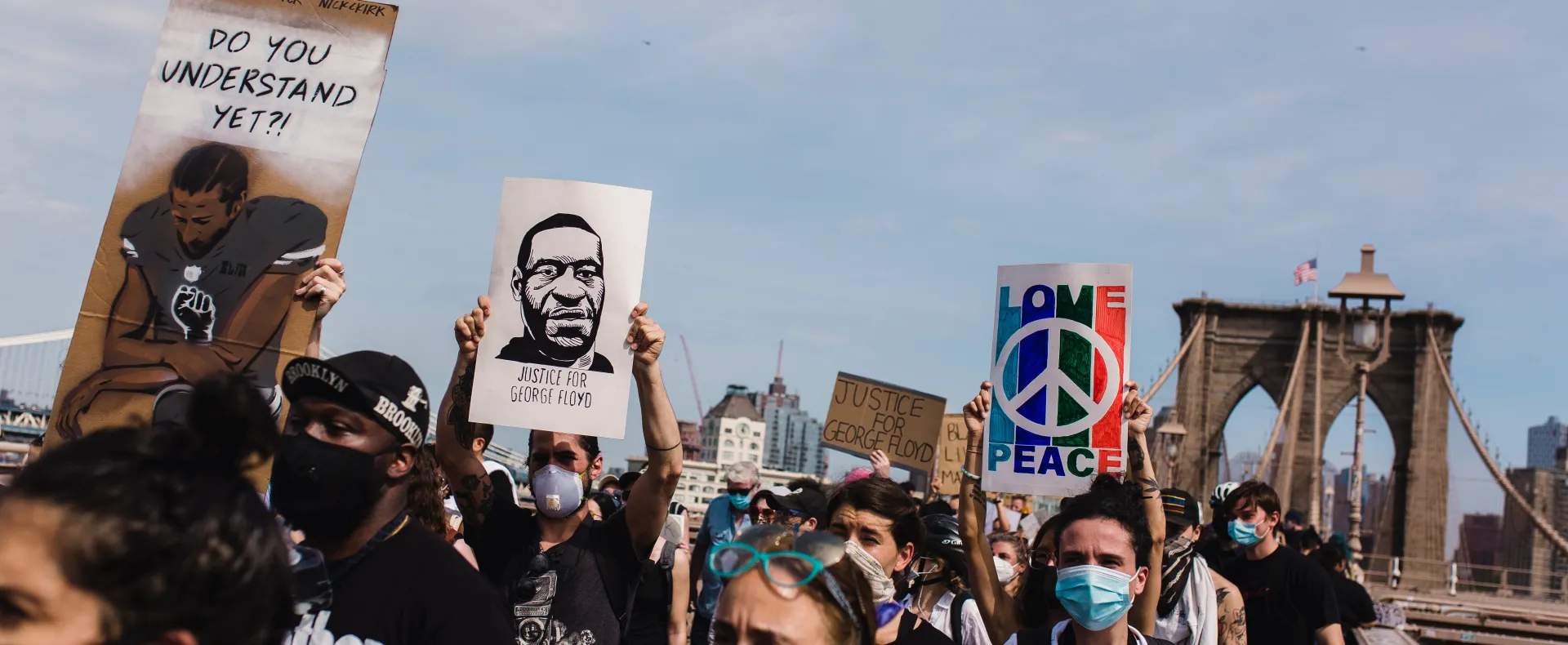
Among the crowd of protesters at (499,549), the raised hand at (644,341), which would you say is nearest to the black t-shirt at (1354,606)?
the crowd of protesters at (499,549)

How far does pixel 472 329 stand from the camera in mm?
4598

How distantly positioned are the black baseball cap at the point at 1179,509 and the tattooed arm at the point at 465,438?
2.88 m

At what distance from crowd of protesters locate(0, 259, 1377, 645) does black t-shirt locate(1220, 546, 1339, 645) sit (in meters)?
0.01

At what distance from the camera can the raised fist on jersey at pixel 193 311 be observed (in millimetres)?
4457

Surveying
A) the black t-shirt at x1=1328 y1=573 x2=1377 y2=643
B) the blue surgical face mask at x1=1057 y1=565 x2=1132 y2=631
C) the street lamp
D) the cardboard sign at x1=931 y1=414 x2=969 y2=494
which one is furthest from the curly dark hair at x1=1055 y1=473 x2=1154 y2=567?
the street lamp

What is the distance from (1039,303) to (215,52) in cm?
349

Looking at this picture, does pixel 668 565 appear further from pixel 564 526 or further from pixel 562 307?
pixel 562 307

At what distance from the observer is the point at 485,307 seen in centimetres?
461

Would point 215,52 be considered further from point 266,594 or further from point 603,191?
point 266,594

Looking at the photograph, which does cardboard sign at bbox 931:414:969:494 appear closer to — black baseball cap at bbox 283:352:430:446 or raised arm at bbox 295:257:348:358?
raised arm at bbox 295:257:348:358

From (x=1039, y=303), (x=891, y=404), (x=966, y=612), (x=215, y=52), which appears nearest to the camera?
(x=215, y=52)

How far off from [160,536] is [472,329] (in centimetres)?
289

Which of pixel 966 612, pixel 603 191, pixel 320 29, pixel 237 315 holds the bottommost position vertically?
pixel 966 612

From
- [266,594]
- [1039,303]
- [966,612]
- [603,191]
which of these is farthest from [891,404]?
[266,594]
